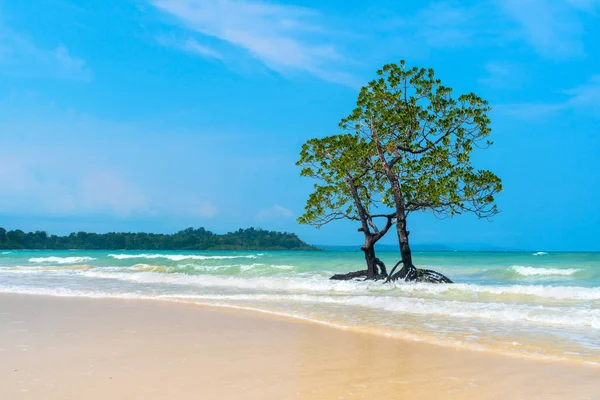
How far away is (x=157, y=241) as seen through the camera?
118m

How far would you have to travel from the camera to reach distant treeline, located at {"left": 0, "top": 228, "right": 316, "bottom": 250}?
112 meters

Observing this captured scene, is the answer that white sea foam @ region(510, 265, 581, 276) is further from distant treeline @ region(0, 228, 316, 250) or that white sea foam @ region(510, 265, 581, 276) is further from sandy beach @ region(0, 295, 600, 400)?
distant treeline @ region(0, 228, 316, 250)

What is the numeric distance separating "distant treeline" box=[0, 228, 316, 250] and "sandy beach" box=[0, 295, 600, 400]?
335ft

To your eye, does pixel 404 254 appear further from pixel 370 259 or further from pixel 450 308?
pixel 450 308

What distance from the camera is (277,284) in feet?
64.5

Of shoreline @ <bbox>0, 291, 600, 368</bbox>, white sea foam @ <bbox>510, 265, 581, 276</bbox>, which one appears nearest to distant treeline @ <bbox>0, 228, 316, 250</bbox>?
white sea foam @ <bbox>510, 265, 581, 276</bbox>

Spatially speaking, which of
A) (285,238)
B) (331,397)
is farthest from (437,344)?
(285,238)

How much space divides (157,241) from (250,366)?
116946mm

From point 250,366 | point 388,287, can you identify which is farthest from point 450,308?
point 250,366

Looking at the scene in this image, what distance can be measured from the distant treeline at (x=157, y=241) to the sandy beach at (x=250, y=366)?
335ft

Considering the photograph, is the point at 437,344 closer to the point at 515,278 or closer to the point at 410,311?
the point at 410,311

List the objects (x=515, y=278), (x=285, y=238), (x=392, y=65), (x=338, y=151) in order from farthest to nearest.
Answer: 1. (x=285, y=238)
2. (x=515, y=278)
3. (x=338, y=151)
4. (x=392, y=65)

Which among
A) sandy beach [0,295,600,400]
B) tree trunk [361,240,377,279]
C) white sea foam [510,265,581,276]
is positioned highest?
tree trunk [361,240,377,279]

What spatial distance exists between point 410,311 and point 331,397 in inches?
278
